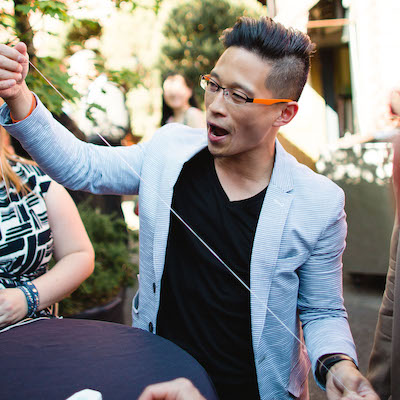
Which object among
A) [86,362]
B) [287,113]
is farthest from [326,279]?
[86,362]

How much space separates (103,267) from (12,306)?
1.98 metres

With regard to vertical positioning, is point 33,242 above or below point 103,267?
above

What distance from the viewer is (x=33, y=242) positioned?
202 cm

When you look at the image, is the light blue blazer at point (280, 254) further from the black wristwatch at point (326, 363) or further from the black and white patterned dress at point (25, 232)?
the black and white patterned dress at point (25, 232)

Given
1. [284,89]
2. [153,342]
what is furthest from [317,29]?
[153,342]

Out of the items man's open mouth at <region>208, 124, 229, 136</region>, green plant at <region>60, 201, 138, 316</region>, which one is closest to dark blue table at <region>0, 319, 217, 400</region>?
man's open mouth at <region>208, 124, 229, 136</region>

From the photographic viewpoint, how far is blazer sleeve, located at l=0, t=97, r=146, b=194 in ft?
5.35

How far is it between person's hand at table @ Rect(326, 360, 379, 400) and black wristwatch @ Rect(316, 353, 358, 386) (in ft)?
0.05

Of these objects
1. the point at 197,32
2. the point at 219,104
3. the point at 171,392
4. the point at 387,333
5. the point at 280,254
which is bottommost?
the point at 387,333

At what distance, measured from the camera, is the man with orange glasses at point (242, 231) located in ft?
5.90

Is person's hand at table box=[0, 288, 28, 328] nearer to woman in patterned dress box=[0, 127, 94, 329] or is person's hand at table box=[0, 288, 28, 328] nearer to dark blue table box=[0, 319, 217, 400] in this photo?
woman in patterned dress box=[0, 127, 94, 329]

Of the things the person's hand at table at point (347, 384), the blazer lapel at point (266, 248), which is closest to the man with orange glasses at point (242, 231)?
the blazer lapel at point (266, 248)

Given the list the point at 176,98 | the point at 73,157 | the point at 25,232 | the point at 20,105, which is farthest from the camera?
the point at 176,98

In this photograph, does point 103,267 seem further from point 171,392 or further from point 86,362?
point 171,392
